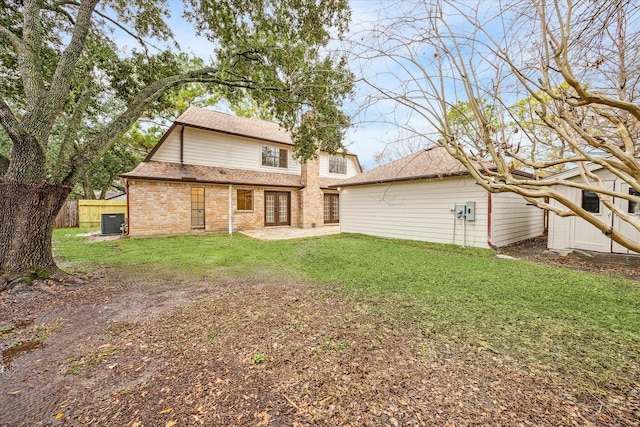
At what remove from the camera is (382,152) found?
307cm

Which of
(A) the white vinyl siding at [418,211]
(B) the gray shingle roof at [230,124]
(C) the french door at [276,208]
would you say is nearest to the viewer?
(A) the white vinyl siding at [418,211]

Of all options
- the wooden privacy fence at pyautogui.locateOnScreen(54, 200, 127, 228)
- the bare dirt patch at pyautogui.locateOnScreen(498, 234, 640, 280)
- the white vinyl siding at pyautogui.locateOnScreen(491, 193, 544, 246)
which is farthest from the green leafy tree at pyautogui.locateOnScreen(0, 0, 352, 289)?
the wooden privacy fence at pyautogui.locateOnScreen(54, 200, 127, 228)

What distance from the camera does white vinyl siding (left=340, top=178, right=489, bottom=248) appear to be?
28.6 feet

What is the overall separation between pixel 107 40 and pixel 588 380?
11942 millimetres

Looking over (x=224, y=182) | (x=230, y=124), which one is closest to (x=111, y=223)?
(x=224, y=182)

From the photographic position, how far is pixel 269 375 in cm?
229

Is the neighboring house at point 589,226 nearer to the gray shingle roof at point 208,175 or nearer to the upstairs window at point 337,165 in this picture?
the gray shingle roof at point 208,175

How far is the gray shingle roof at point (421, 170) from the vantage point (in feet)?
29.1

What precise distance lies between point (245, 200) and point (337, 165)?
6.93m

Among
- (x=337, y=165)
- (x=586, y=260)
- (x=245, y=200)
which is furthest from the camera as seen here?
(x=337, y=165)

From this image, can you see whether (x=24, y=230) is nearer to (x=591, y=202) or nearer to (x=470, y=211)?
(x=470, y=211)

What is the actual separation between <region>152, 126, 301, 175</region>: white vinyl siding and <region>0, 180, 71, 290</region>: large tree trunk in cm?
818

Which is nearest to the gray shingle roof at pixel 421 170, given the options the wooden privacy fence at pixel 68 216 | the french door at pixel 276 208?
the french door at pixel 276 208

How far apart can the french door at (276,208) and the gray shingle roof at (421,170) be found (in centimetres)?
402
